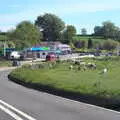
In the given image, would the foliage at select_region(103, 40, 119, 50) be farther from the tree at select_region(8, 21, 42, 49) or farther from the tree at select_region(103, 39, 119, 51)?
the tree at select_region(8, 21, 42, 49)

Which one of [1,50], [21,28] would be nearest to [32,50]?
[1,50]

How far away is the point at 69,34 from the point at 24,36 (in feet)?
185

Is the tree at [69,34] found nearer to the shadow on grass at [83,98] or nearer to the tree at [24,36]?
the tree at [24,36]

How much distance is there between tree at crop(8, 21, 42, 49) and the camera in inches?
5143

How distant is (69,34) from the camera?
187250 millimetres

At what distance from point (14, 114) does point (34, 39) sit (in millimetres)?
119473

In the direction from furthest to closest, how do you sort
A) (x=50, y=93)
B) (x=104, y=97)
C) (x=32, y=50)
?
1. (x=32, y=50)
2. (x=50, y=93)
3. (x=104, y=97)

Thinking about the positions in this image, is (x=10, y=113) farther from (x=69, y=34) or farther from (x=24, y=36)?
(x=69, y=34)

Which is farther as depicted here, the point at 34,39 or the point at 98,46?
the point at 98,46

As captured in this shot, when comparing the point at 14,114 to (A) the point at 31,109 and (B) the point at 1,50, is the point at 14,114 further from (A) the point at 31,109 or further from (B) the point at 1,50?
(B) the point at 1,50

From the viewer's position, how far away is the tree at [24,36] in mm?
130625

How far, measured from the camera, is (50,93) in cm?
2845

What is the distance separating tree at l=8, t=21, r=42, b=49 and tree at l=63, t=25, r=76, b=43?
1853 inches

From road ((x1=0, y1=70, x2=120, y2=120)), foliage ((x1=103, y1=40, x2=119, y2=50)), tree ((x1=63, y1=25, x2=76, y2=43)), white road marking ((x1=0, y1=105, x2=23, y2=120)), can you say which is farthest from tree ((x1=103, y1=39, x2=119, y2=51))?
white road marking ((x1=0, y1=105, x2=23, y2=120))
